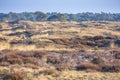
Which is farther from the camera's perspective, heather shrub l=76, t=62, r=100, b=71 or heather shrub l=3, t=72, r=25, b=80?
heather shrub l=76, t=62, r=100, b=71

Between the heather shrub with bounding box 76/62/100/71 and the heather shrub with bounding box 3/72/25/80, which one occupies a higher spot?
the heather shrub with bounding box 3/72/25/80

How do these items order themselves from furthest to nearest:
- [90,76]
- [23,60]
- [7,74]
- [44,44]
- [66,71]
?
[44,44], [23,60], [66,71], [90,76], [7,74]

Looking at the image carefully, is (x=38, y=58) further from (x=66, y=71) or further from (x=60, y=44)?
(x=60, y=44)

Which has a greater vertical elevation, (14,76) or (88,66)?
(14,76)

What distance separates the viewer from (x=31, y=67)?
22.8m

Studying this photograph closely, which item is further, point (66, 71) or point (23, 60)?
point (23, 60)

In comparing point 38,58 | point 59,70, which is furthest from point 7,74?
point 38,58

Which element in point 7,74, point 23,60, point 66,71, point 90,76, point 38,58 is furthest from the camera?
point 38,58

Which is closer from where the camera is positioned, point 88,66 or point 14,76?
point 14,76

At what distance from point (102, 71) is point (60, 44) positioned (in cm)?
1694

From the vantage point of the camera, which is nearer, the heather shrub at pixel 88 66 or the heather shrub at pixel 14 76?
the heather shrub at pixel 14 76

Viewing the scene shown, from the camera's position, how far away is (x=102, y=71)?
22688mm

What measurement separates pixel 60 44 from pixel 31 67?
16632 millimetres

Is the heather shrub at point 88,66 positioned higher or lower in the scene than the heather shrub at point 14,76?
lower
